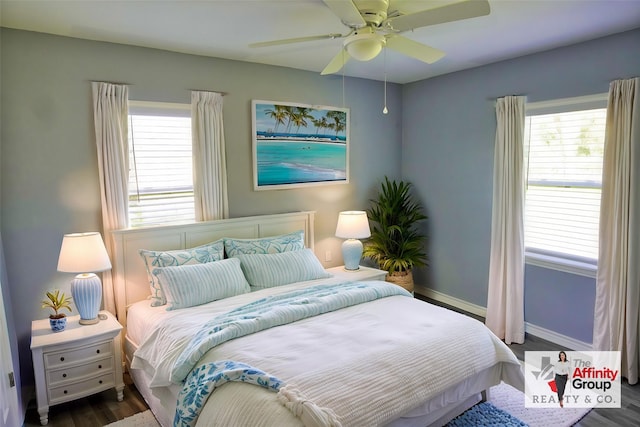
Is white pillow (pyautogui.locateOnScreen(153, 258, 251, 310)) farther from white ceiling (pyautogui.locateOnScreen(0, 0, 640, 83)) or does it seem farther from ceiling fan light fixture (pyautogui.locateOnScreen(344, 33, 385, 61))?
ceiling fan light fixture (pyautogui.locateOnScreen(344, 33, 385, 61))

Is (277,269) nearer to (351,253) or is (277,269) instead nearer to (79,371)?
(351,253)

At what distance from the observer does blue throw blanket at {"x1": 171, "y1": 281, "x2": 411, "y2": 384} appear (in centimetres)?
229

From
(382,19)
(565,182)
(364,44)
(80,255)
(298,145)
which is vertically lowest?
(80,255)

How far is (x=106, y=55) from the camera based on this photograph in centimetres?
318

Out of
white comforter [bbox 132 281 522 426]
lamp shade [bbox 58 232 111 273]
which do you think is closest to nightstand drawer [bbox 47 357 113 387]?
white comforter [bbox 132 281 522 426]

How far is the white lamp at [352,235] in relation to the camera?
4156 mm

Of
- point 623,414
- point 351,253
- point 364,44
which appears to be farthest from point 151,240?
point 623,414

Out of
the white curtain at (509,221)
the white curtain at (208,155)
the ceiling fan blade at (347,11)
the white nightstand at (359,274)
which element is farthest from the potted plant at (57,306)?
the white curtain at (509,221)

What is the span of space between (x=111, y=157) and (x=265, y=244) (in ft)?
4.68

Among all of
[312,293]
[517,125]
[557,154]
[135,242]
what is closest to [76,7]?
[135,242]

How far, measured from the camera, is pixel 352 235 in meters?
4.16

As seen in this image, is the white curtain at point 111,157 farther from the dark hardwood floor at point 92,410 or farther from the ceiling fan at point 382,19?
the ceiling fan at point 382,19

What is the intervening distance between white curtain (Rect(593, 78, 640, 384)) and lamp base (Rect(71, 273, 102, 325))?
12.5ft

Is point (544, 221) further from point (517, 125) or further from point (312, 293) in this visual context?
point (312, 293)
